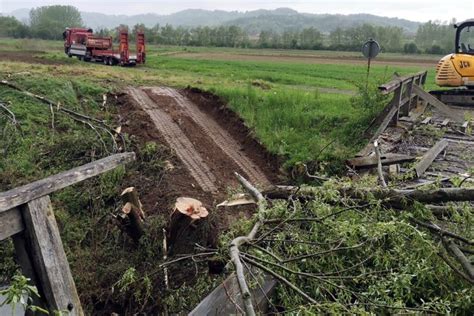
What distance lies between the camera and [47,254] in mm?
4109

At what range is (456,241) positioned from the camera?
3639mm

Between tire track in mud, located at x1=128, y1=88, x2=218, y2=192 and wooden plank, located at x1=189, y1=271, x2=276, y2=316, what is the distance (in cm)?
517

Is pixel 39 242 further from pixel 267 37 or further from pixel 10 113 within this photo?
pixel 267 37

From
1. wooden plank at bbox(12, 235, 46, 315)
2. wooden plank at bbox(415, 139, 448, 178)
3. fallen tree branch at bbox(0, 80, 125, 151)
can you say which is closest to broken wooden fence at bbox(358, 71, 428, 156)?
wooden plank at bbox(415, 139, 448, 178)

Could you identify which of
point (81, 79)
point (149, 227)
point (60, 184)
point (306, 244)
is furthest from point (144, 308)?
point (81, 79)

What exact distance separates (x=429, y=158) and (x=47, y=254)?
581 cm

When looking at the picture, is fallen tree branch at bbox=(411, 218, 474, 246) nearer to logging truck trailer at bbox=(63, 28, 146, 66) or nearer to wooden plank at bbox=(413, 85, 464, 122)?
wooden plank at bbox=(413, 85, 464, 122)

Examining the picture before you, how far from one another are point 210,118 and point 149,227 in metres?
6.40

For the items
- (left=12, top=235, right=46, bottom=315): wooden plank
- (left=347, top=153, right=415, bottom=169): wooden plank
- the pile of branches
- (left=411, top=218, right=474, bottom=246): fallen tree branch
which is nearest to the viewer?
the pile of branches

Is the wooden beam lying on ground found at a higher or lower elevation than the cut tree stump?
higher

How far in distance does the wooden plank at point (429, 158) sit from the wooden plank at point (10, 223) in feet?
16.1

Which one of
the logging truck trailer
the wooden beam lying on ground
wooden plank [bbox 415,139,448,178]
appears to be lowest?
wooden plank [bbox 415,139,448,178]

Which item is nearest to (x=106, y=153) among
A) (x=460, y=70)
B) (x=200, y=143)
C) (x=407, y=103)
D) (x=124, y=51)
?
(x=200, y=143)

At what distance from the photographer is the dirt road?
368 inches
